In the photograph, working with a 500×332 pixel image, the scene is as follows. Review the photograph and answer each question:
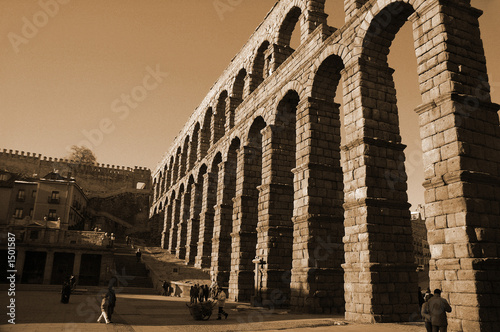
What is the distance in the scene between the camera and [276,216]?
16438 mm

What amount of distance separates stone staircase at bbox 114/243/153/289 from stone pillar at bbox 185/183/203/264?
11.7ft

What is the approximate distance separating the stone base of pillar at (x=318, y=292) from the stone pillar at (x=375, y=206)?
1.94m

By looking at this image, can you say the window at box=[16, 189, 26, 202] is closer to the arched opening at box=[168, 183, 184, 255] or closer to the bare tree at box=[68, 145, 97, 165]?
the arched opening at box=[168, 183, 184, 255]

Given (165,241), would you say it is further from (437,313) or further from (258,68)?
(437,313)

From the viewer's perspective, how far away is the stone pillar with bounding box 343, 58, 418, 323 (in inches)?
402

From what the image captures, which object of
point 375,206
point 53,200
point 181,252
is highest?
point 53,200

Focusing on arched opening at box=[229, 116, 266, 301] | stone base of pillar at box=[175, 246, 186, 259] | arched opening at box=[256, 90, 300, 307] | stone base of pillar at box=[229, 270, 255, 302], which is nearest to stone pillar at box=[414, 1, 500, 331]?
arched opening at box=[256, 90, 300, 307]

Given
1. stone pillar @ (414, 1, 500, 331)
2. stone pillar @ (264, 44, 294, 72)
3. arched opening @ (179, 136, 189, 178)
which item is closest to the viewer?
stone pillar @ (414, 1, 500, 331)

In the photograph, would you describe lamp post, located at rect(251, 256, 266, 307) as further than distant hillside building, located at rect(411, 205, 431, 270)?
No

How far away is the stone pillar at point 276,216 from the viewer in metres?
15.6

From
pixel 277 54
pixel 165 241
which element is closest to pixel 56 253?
pixel 165 241

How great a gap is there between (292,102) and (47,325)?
13142 millimetres

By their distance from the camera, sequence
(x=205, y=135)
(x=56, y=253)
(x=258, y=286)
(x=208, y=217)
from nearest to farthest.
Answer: (x=258, y=286) < (x=208, y=217) < (x=56, y=253) < (x=205, y=135)

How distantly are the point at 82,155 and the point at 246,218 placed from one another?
6181cm
